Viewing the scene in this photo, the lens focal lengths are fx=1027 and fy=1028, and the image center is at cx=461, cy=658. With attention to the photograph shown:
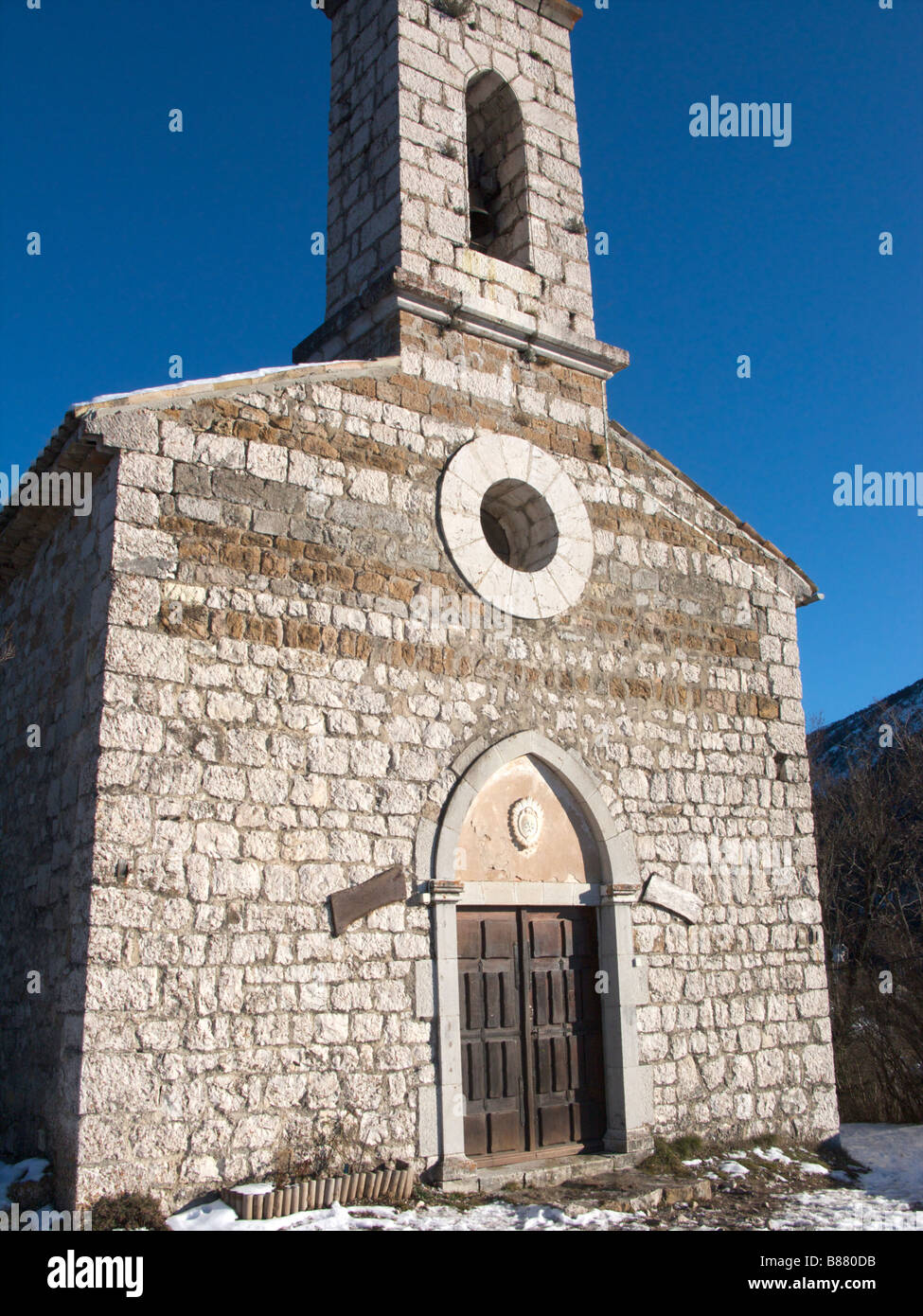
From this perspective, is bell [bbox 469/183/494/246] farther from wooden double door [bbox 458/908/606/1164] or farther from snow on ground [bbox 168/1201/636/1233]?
snow on ground [bbox 168/1201/636/1233]

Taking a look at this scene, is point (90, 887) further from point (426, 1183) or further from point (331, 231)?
point (331, 231)

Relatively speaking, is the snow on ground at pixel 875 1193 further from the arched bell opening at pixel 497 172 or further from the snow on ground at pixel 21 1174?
the arched bell opening at pixel 497 172

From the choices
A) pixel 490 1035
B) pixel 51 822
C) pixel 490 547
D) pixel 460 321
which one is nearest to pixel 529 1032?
pixel 490 1035

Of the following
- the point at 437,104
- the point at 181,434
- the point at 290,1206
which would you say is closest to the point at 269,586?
the point at 181,434

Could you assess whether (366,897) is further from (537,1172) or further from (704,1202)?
(704,1202)

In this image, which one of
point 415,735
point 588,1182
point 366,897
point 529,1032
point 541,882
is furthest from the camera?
point 541,882

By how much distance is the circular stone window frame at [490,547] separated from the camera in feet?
23.1

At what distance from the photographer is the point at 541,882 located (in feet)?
22.8

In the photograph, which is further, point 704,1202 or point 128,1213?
point 704,1202

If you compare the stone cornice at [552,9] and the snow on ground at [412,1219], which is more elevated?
the stone cornice at [552,9]

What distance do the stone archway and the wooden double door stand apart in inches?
4.1

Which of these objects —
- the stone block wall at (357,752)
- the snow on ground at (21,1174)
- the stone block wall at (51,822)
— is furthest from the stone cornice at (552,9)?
the snow on ground at (21,1174)

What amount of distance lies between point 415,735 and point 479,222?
4844 millimetres

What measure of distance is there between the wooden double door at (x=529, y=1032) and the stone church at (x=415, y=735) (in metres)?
0.02
